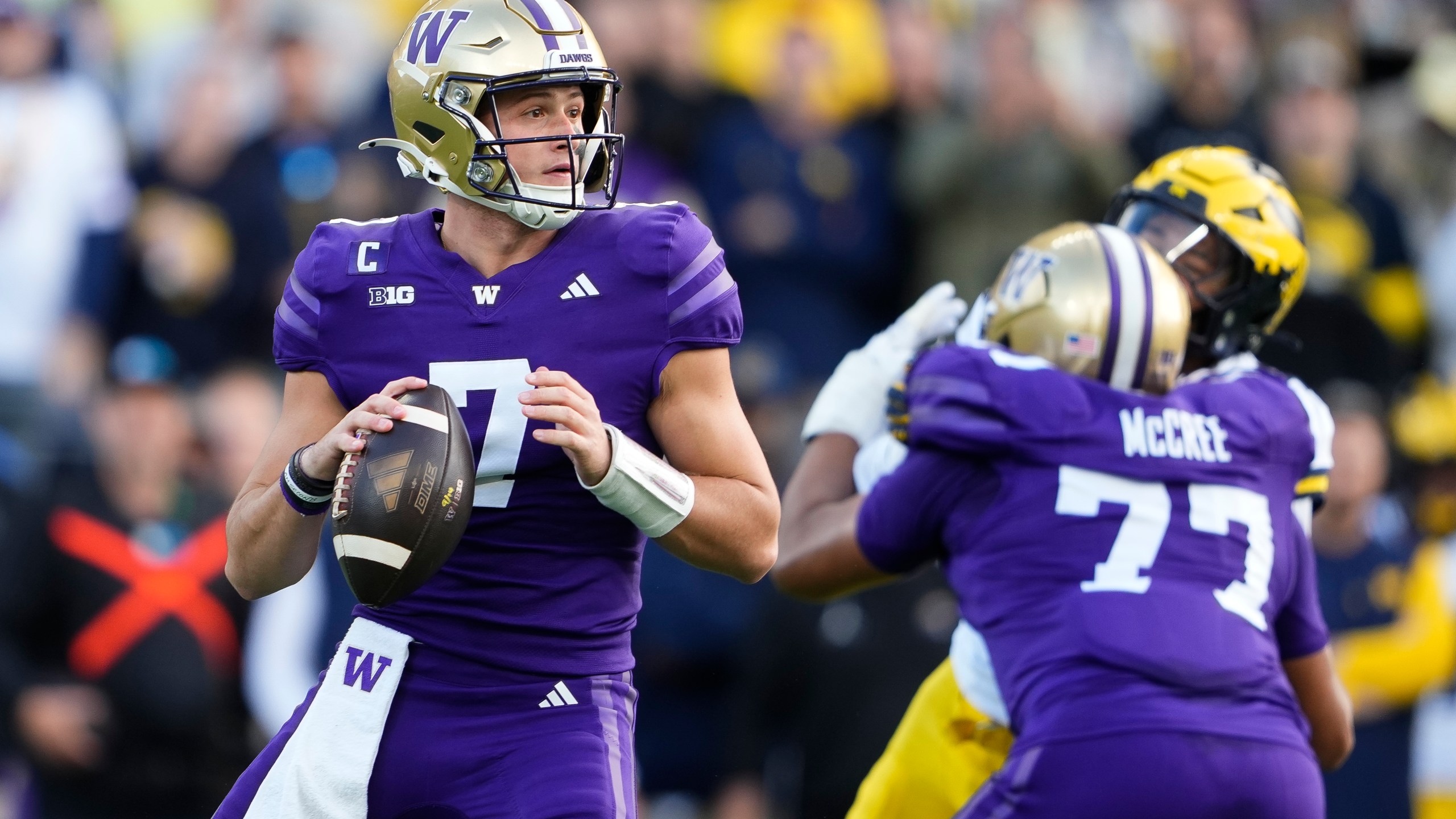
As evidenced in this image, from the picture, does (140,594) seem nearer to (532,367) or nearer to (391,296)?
(391,296)

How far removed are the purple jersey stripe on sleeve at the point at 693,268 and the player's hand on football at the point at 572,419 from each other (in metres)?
0.32

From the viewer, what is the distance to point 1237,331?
178 inches

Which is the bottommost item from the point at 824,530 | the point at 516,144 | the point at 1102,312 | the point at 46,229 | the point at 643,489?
the point at 46,229

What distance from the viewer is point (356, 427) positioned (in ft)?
10.6

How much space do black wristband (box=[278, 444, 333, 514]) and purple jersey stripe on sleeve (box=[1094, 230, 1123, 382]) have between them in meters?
1.63

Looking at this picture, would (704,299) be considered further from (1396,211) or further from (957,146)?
(1396,211)

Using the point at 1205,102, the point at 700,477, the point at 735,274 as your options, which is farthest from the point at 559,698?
the point at 1205,102

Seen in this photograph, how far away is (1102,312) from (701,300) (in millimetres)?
926

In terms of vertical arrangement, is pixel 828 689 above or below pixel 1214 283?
below

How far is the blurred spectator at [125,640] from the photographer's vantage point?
6.41 m

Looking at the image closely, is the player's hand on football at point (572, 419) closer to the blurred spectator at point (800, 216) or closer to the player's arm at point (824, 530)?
the player's arm at point (824, 530)

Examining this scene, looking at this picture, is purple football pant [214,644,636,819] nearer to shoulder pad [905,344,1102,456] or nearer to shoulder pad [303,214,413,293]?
shoulder pad [303,214,413,293]

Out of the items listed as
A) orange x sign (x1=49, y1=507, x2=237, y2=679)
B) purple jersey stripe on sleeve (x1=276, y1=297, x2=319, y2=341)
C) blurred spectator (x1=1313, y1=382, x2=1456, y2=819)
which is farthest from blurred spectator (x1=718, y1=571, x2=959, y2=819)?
purple jersey stripe on sleeve (x1=276, y1=297, x2=319, y2=341)

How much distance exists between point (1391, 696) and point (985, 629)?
3.04 metres
